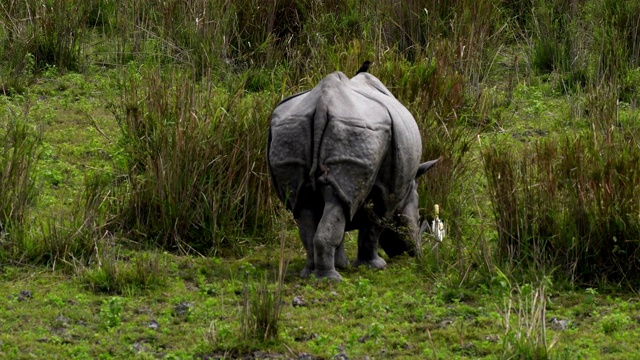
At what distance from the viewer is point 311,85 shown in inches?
419

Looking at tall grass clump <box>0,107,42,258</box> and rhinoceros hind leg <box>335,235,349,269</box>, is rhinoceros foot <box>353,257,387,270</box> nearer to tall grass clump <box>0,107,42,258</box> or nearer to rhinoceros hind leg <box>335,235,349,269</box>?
rhinoceros hind leg <box>335,235,349,269</box>

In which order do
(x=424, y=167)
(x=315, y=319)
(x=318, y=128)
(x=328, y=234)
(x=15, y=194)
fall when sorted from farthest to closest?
(x=424, y=167)
(x=15, y=194)
(x=328, y=234)
(x=318, y=128)
(x=315, y=319)

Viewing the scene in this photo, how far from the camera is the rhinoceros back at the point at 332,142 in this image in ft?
25.4

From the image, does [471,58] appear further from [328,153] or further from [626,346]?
[626,346]

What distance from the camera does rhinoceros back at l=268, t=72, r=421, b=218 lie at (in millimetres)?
7742

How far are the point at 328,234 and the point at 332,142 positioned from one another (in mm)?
516

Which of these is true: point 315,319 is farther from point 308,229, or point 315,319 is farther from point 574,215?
point 574,215

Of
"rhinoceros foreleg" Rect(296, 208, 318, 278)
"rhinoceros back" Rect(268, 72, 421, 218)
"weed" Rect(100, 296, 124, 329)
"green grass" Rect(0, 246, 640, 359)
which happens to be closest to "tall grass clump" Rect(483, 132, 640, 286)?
"green grass" Rect(0, 246, 640, 359)

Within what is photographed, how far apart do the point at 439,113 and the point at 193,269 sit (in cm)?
302

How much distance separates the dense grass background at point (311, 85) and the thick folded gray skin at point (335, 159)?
20.1 inches

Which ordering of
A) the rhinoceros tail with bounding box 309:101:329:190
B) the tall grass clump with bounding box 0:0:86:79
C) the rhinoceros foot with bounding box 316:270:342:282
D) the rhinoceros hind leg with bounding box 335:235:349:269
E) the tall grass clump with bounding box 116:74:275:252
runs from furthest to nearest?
1. the tall grass clump with bounding box 0:0:86:79
2. the tall grass clump with bounding box 116:74:275:252
3. the rhinoceros hind leg with bounding box 335:235:349:269
4. the rhinoceros foot with bounding box 316:270:342:282
5. the rhinoceros tail with bounding box 309:101:329:190

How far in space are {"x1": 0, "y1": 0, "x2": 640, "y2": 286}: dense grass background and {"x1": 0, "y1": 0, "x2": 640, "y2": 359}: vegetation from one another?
2cm

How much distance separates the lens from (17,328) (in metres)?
7.08

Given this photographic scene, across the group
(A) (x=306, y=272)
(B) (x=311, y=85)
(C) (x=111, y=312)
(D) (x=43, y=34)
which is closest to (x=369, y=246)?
(A) (x=306, y=272)
